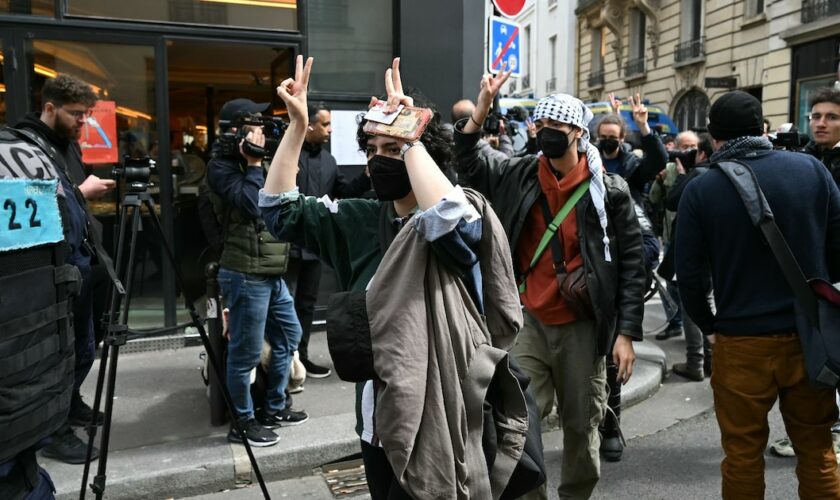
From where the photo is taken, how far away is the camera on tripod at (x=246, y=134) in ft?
Result: 12.1

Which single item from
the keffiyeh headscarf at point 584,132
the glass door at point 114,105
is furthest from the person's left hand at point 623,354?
the glass door at point 114,105

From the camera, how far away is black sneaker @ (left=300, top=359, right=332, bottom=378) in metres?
5.34

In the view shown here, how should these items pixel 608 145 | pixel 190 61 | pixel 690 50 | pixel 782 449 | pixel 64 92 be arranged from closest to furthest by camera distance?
1. pixel 64 92
2. pixel 782 449
3. pixel 608 145
4. pixel 190 61
5. pixel 690 50

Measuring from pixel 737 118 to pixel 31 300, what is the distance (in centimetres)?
271

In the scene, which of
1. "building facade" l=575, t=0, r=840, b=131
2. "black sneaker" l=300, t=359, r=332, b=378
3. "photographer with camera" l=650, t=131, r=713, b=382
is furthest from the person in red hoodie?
"building facade" l=575, t=0, r=840, b=131

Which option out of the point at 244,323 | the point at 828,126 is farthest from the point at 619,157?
the point at 244,323

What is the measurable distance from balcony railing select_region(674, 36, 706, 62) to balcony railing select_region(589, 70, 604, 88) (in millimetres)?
6705

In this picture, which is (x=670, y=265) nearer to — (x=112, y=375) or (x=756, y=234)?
(x=756, y=234)

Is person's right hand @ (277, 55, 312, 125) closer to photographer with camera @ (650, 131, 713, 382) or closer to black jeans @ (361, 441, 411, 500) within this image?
black jeans @ (361, 441, 411, 500)

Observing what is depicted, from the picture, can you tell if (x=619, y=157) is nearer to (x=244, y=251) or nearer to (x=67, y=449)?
(x=244, y=251)

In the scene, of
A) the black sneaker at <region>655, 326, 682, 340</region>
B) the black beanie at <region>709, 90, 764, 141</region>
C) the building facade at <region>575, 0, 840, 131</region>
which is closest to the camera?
the black beanie at <region>709, 90, 764, 141</region>

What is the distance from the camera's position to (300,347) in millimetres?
5391

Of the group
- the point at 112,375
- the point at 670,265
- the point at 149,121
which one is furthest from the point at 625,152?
the point at 149,121

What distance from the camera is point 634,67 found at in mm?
27906
